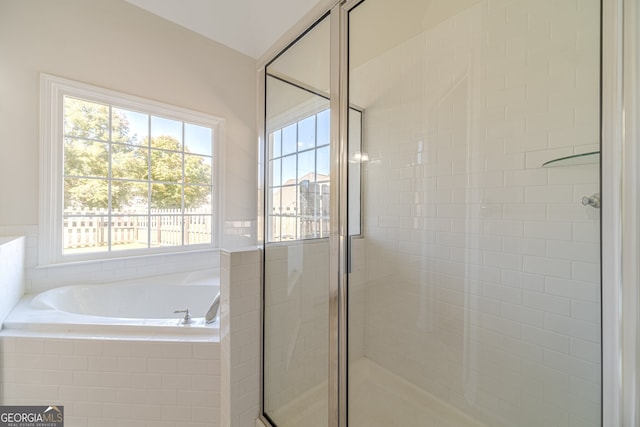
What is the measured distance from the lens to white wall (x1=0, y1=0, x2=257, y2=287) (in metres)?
1.67

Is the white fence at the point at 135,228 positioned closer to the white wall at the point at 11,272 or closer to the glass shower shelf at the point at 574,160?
the white wall at the point at 11,272

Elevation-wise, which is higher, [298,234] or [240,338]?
[298,234]

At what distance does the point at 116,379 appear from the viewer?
123cm

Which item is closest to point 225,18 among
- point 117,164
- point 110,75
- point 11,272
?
point 110,75

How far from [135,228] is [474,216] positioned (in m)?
2.57

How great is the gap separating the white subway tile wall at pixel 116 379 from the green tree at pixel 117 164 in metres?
1.13

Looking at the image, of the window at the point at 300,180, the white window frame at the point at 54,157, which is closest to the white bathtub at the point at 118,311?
the white window frame at the point at 54,157

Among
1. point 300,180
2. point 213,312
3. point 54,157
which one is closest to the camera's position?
point 213,312

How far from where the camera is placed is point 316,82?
4.22 ft

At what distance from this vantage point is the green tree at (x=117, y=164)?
1908 mm

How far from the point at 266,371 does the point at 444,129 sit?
67.3 inches

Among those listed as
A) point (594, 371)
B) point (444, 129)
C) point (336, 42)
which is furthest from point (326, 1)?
point (594, 371)

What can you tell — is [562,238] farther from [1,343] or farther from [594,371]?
[1,343]

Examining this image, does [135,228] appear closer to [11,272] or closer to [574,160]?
[11,272]
